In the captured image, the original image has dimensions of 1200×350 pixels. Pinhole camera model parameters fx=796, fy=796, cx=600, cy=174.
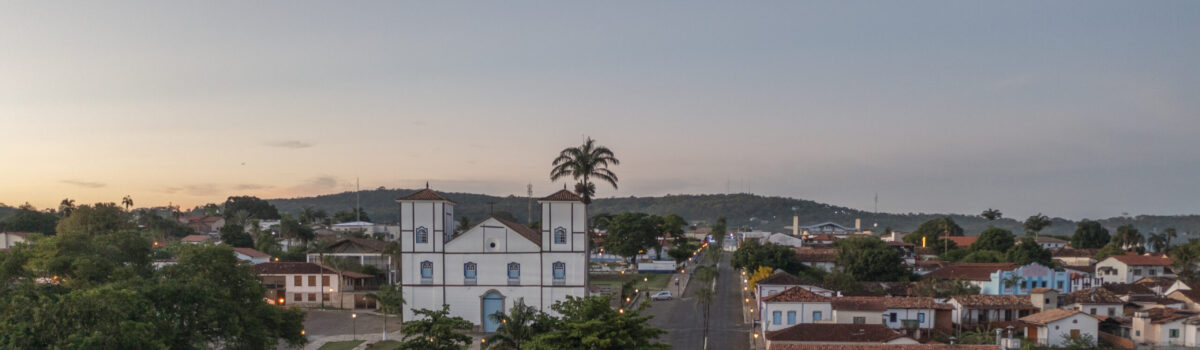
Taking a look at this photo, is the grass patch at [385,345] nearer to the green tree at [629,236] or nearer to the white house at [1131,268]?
the green tree at [629,236]

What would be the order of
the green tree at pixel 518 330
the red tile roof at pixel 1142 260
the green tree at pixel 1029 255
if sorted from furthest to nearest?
the red tile roof at pixel 1142 260, the green tree at pixel 1029 255, the green tree at pixel 518 330

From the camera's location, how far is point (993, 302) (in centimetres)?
4856

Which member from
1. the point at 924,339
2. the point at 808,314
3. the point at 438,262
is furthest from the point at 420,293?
the point at 924,339

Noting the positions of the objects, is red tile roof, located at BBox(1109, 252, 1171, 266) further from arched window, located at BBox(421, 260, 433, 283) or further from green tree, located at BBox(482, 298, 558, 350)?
green tree, located at BBox(482, 298, 558, 350)

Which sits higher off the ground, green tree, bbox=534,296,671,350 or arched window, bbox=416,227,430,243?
arched window, bbox=416,227,430,243

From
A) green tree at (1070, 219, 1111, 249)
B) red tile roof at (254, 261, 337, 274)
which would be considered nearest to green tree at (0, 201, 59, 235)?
red tile roof at (254, 261, 337, 274)

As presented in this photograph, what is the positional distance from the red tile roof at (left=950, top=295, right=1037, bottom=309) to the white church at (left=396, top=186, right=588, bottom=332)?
75.7 feet

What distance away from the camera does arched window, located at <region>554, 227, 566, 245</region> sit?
151 ft

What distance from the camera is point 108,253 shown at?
3575 cm

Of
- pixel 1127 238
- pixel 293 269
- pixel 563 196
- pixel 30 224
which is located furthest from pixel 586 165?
pixel 1127 238

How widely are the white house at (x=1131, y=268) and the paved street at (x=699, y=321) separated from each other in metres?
41.0

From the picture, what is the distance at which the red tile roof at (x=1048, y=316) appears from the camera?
44.2m

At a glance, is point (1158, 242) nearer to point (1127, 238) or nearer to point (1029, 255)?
point (1127, 238)

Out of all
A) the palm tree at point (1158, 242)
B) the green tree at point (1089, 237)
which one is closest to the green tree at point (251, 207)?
the green tree at point (1089, 237)
